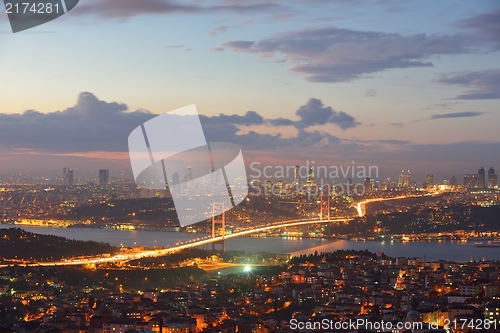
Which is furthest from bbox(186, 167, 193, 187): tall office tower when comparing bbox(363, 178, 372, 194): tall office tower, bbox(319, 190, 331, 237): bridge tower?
bbox(363, 178, 372, 194): tall office tower

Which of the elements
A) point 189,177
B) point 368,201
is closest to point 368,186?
point 368,201

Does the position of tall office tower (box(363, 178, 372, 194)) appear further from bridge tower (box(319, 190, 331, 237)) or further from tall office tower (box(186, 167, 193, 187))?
tall office tower (box(186, 167, 193, 187))

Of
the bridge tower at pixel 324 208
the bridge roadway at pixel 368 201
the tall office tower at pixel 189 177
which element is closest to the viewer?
the tall office tower at pixel 189 177

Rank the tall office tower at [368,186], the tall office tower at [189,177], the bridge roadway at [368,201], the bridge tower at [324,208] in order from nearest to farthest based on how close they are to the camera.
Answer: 1. the tall office tower at [189,177]
2. the bridge tower at [324,208]
3. the bridge roadway at [368,201]
4. the tall office tower at [368,186]

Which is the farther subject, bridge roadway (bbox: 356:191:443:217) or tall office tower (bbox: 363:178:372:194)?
tall office tower (bbox: 363:178:372:194)

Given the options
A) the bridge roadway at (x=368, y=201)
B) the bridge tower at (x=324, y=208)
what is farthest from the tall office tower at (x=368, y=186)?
the bridge tower at (x=324, y=208)

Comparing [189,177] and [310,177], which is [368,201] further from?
[189,177]

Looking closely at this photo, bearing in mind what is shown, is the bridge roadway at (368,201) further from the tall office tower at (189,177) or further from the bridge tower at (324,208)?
the tall office tower at (189,177)

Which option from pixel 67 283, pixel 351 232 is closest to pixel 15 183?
pixel 351 232

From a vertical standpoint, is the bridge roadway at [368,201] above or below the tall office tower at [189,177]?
below

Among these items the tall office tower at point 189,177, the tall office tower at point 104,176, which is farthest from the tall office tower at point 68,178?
the tall office tower at point 189,177

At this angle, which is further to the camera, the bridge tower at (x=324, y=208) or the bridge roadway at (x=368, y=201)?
the bridge roadway at (x=368, y=201)
